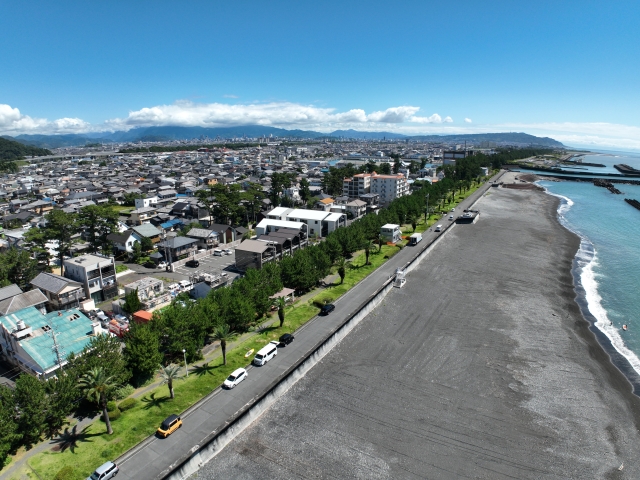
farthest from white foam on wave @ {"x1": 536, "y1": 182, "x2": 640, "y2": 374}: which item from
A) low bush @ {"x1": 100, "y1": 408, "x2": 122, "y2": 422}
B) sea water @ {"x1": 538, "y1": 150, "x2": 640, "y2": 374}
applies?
low bush @ {"x1": 100, "y1": 408, "x2": 122, "y2": 422}

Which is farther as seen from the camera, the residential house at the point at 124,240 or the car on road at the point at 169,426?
the residential house at the point at 124,240

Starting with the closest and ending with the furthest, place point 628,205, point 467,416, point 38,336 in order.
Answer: point 467,416, point 38,336, point 628,205

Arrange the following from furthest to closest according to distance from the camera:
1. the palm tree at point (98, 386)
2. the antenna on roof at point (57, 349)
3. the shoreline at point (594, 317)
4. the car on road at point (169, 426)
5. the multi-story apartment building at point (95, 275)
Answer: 1. the multi-story apartment building at point (95, 275)
2. the shoreline at point (594, 317)
3. the antenna on roof at point (57, 349)
4. the car on road at point (169, 426)
5. the palm tree at point (98, 386)

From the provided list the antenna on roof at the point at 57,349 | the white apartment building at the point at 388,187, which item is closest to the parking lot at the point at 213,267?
the antenna on roof at the point at 57,349

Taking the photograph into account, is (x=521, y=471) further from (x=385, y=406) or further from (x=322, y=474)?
(x=322, y=474)

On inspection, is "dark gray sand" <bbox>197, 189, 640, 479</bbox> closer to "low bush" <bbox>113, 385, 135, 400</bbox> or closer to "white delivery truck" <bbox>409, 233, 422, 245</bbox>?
"low bush" <bbox>113, 385, 135, 400</bbox>

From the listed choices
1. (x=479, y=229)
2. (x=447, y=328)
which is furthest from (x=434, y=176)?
(x=447, y=328)

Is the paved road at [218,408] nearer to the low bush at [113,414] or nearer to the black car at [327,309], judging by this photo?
the black car at [327,309]
